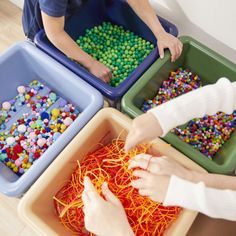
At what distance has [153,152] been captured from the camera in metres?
0.88

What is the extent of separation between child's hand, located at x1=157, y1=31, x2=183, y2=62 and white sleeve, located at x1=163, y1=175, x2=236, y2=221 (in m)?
0.50

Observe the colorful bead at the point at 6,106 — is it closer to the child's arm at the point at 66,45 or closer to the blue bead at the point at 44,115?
the blue bead at the point at 44,115

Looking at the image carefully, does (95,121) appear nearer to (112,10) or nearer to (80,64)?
(80,64)

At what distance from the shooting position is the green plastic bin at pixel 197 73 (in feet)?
2.84

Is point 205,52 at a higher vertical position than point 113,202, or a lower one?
higher

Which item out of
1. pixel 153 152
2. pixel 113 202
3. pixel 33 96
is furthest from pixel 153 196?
pixel 33 96

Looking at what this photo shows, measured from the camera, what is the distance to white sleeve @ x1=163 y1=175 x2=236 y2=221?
0.66m

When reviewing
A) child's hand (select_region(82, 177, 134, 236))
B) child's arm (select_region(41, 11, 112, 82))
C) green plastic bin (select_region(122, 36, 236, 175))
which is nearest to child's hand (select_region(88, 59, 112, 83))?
child's arm (select_region(41, 11, 112, 82))

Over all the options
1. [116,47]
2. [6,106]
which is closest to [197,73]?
[116,47]

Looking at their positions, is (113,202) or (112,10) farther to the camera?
(112,10)

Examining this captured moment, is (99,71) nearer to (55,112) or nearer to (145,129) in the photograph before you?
(55,112)

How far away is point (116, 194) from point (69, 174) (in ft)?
0.44

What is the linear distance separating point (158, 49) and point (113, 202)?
0.53m

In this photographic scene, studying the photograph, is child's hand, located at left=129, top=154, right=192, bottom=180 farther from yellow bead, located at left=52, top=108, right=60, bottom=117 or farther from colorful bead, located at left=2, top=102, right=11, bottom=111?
colorful bead, located at left=2, top=102, right=11, bottom=111
